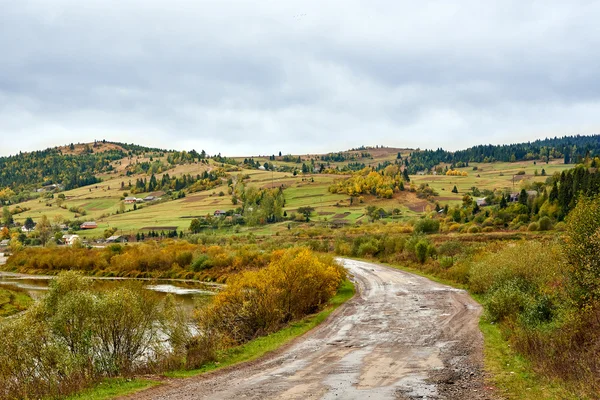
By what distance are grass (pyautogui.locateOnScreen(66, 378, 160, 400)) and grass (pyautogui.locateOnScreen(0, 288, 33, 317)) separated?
39480 mm

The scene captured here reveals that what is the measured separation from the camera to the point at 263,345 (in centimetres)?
2386

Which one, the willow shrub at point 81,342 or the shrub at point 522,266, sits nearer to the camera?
the willow shrub at point 81,342

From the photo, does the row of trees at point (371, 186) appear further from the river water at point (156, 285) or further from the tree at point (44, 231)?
the river water at point (156, 285)

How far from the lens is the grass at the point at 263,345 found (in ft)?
65.4

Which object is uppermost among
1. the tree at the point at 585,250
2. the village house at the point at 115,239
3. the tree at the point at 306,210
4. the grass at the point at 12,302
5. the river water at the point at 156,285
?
the tree at the point at 585,250

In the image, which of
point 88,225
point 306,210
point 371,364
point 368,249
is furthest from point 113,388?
point 88,225

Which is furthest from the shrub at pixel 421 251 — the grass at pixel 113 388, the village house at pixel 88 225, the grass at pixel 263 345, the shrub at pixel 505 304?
the village house at pixel 88 225

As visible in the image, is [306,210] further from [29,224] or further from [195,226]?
[29,224]

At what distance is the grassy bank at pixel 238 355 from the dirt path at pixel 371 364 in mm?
756

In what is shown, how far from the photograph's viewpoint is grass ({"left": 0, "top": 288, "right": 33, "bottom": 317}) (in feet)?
165

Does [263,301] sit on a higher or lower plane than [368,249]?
higher

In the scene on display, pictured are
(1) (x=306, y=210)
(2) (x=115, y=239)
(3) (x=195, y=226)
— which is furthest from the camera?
(1) (x=306, y=210)

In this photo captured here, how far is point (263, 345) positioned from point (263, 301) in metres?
5.21

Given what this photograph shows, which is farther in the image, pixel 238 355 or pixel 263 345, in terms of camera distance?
pixel 263 345
